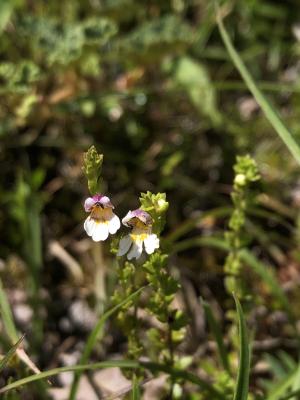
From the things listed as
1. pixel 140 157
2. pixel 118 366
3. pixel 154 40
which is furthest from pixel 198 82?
pixel 118 366

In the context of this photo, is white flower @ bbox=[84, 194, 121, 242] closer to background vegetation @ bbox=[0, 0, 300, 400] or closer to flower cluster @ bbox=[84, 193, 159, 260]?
flower cluster @ bbox=[84, 193, 159, 260]

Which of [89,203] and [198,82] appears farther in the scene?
[198,82]

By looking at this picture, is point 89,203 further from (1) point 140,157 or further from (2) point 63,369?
(1) point 140,157

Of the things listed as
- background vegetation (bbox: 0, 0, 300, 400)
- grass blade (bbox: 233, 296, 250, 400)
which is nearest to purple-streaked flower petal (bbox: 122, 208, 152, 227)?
grass blade (bbox: 233, 296, 250, 400)

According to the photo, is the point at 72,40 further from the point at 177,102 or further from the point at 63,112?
the point at 177,102

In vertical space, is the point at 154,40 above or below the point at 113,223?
above

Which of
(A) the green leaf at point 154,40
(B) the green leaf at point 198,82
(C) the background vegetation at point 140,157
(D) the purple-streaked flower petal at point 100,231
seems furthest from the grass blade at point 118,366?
(A) the green leaf at point 154,40

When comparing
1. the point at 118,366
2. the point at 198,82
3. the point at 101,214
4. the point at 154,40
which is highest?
the point at 154,40
